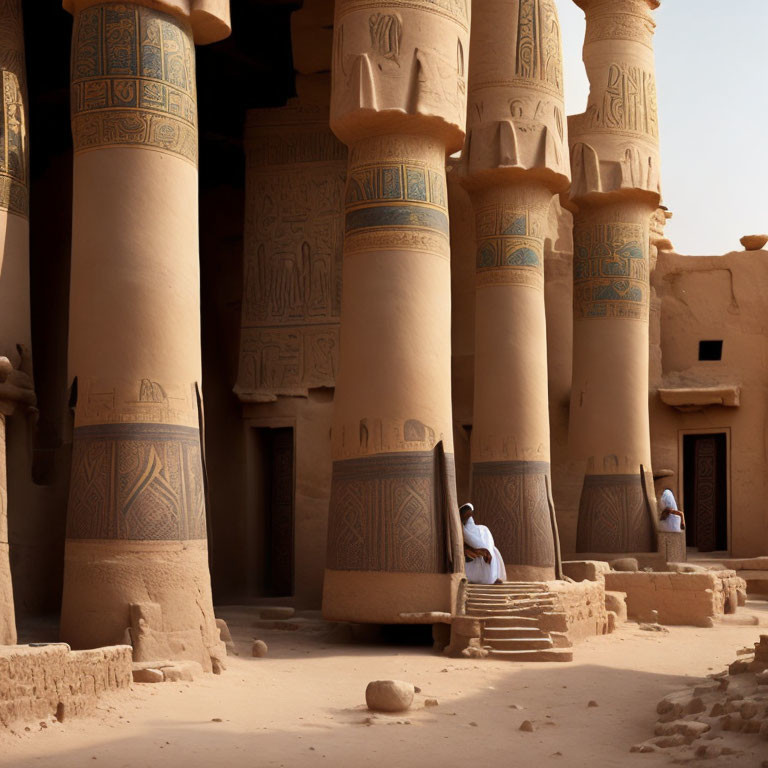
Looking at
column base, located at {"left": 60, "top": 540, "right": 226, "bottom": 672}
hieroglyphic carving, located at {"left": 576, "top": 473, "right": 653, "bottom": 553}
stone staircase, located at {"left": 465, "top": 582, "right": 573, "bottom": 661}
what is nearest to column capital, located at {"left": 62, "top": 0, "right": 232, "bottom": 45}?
column base, located at {"left": 60, "top": 540, "right": 226, "bottom": 672}

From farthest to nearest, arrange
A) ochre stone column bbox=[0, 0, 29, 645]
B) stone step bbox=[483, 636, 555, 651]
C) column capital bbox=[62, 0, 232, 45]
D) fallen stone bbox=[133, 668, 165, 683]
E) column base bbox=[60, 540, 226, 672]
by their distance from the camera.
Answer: stone step bbox=[483, 636, 555, 651] < ochre stone column bbox=[0, 0, 29, 645] < column capital bbox=[62, 0, 232, 45] < column base bbox=[60, 540, 226, 672] < fallen stone bbox=[133, 668, 165, 683]

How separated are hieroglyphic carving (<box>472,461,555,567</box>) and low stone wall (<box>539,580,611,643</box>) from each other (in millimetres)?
1246

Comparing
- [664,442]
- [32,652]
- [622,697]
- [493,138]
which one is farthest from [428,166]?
[664,442]

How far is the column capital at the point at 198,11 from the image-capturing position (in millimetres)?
9695

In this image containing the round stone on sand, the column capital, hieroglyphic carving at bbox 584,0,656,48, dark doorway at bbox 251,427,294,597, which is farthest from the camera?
the round stone on sand

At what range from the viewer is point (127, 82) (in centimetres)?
954

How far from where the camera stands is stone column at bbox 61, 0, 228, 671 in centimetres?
905

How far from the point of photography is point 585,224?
1794 cm

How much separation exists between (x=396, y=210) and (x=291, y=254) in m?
3.78

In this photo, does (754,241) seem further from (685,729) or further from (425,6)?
(685,729)

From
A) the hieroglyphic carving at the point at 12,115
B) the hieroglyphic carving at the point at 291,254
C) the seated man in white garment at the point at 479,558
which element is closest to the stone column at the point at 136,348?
the hieroglyphic carving at the point at 12,115

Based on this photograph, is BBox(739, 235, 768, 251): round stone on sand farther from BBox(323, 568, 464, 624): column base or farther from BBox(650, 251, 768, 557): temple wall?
BBox(323, 568, 464, 624): column base

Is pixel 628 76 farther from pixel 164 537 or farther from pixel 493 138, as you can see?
pixel 164 537

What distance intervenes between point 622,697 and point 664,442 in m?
13.6
